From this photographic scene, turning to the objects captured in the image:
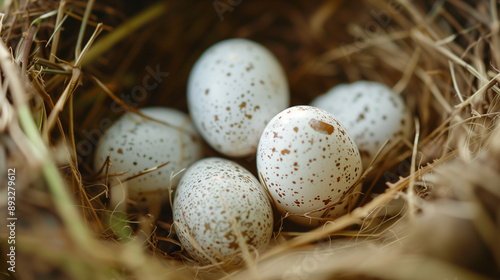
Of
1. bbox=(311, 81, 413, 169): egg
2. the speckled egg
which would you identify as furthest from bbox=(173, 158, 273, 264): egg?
bbox=(311, 81, 413, 169): egg

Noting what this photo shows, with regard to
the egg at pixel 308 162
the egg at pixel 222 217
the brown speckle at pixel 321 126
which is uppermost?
the brown speckle at pixel 321 126

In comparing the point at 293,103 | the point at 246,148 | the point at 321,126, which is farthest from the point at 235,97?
the point at 293,103

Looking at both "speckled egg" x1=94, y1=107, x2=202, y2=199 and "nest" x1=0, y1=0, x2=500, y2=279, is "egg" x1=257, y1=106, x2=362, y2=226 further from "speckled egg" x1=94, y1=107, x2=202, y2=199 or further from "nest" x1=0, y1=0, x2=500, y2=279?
"speckled egg" x1=94, y1=107, x2=202, y2=199

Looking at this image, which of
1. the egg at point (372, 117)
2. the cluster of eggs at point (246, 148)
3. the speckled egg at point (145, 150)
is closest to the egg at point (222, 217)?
the cluster of eggs at point (246, 148)

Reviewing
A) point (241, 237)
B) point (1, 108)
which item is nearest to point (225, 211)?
point (241, 237)

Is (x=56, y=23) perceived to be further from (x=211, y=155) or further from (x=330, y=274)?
(x=330, y=274)

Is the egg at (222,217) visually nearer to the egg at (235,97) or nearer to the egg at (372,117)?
the egg at (235,97)

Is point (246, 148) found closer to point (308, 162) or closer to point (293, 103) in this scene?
point (308, 162)
